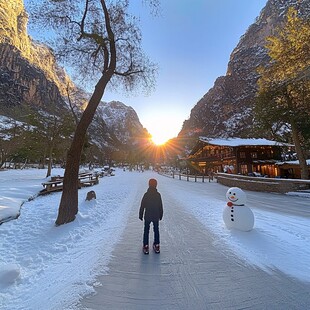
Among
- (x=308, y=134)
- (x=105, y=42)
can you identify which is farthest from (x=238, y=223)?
(x=308, y=134)

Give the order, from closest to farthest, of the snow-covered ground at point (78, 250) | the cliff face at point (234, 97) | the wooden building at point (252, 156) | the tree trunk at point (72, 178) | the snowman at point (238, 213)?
the snow-covered ground at point (78, 250) < the snowman at point (238, 213) < the tree trunk at point (72, 178) < the wooden building at point (252, 156) < the cliff face at point (234, 97)

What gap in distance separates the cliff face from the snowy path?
86.0 m

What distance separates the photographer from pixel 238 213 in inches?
224

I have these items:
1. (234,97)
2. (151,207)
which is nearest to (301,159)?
(151,207)

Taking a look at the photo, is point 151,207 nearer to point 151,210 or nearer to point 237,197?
point 151,210

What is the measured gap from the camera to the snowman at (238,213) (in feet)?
18.4

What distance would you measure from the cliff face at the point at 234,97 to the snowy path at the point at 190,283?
8597cm

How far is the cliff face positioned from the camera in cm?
9112

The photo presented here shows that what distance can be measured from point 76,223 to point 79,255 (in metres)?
2.56

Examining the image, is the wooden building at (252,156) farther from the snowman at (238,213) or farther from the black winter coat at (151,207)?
the black winter coat at (151,207)

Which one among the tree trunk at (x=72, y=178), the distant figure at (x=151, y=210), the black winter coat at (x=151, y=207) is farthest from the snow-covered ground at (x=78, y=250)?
the black winter coat at (x=151, y=207)

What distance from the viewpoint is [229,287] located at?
9.94 ft

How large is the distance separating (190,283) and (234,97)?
364ft

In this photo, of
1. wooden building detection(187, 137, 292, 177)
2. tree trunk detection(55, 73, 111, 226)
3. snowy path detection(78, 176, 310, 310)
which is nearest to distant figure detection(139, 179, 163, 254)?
snowy path detection(78, 176, 310, 310)
